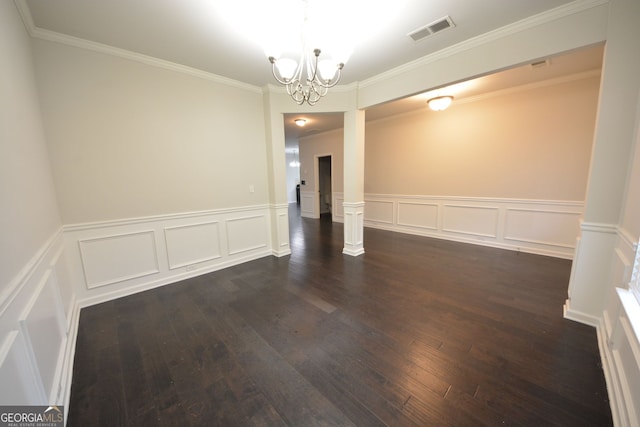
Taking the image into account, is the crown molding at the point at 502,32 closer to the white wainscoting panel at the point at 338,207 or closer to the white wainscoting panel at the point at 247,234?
the white wainscoting panel at the point at 247,234

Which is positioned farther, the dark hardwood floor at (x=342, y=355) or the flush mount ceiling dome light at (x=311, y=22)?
the flush mount ceiling dome light at (x=311, y=22)

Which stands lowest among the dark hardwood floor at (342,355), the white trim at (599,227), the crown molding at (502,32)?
the dark hardwood floor at (342,355)

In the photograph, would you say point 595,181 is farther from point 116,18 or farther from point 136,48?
point 136,48

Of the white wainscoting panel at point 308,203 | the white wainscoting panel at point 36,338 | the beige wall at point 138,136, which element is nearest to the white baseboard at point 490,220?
the white wainscoting panel at point 308,203

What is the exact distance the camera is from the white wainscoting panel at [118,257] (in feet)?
8.09

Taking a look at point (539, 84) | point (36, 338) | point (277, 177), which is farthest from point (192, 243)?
point (539, 84)

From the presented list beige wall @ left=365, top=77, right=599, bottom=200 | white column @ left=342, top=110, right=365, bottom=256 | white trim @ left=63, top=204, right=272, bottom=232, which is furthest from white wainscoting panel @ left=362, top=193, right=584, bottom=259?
white trim @ left=63, top=204, right=272, bottom=232

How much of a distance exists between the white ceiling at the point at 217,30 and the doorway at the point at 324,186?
4.72 meters

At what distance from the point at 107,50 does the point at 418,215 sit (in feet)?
18.2

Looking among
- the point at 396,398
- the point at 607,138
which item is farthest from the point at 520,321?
the point at 607,138

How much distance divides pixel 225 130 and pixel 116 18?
1.47 meters

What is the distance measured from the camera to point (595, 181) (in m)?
1.91

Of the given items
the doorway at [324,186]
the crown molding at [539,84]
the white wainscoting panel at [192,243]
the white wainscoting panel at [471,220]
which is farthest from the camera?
the doorway at [324,186]

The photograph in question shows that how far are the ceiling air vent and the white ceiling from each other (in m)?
0.05
